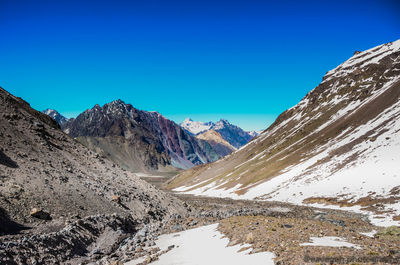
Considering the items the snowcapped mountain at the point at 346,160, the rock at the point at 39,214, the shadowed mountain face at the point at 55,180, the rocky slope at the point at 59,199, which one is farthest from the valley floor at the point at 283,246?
the snowcapped mountain at the point at 346,160

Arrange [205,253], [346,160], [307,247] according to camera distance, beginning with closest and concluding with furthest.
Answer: [307,247] < [205,253] < [346,160]

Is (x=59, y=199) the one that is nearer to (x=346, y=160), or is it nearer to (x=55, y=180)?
(x=55, y=180)

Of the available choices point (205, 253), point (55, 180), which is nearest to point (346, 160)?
point (205, 253)

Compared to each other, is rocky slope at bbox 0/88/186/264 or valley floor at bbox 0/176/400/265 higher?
rocky slope at bbox 0/88/186/264

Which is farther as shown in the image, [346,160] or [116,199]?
[346,160]

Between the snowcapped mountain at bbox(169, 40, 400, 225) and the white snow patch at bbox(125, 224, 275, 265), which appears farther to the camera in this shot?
the snowcapped mountain at bbox(169, 40, 400, 225)

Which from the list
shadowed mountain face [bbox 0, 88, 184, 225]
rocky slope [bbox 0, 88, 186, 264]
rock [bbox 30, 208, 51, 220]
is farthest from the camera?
shadowed mountain face [bbox 0, 88, 184, 225]

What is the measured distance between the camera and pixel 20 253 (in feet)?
58.4

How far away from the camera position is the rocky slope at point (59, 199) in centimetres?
2134

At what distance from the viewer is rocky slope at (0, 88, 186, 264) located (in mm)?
21336

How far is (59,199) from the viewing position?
99.7 ft

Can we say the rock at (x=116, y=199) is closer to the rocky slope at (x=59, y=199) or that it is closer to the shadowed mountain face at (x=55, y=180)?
the rocky slope at (x=59, y=199)

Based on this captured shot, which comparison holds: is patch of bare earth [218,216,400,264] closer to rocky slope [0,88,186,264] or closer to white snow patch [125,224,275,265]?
white snow patch [125,224,275,265]

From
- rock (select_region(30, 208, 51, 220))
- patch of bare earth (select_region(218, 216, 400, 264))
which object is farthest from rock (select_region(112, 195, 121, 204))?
patch of bare earth (select_region(218, 216, 400, 264))
